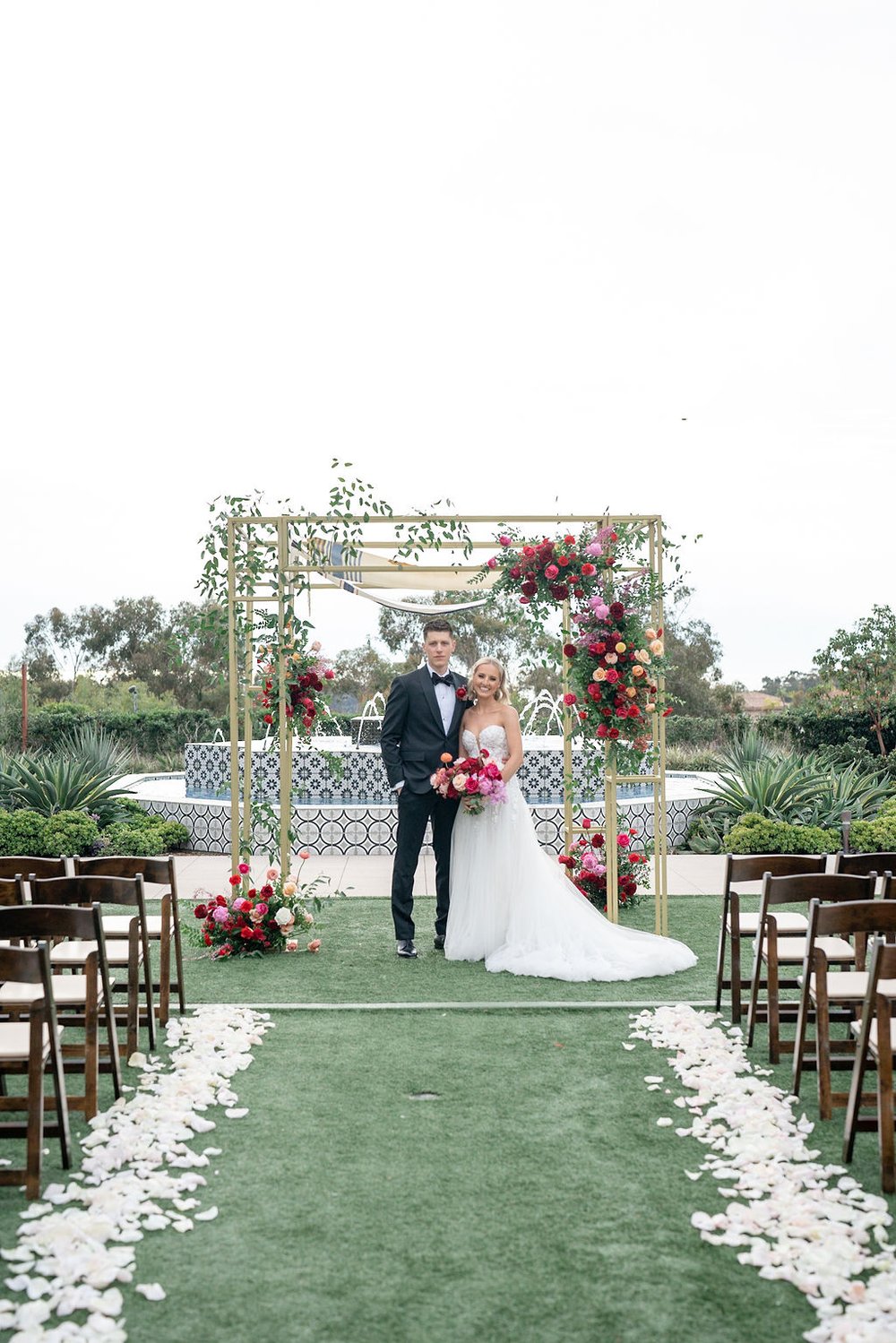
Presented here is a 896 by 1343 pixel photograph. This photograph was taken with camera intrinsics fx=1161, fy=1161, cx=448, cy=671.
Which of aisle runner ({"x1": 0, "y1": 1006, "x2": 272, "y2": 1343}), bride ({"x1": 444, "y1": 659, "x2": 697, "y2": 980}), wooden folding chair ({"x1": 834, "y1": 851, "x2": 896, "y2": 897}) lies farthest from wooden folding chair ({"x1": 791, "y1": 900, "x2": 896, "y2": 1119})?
bride ({"x1": 444, "y1": 659, "x2": 697, "y2": 980})

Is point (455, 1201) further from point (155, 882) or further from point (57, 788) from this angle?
point (57, 788)

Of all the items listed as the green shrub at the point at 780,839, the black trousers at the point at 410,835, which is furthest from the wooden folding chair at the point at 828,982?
the green shrub at the point at 780,839

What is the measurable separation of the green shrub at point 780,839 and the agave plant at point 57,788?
5.91 meters

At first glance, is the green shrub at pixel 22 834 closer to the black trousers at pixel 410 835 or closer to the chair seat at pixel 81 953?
the black trousers at pixel 410 835

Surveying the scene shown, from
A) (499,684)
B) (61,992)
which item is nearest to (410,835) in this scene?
(499,684)

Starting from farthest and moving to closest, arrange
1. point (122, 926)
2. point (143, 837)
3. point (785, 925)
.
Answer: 1. point (143, 837)
2. point (785, 925)
3. point (122, 926)

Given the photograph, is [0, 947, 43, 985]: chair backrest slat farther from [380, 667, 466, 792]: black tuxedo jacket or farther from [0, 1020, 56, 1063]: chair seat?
[380, 667, 466, 792]: black tuxedo jacket

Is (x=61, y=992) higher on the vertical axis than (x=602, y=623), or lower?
lower

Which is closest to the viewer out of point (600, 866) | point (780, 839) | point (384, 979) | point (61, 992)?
point (61, 992)

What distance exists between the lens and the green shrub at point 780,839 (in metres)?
9.80

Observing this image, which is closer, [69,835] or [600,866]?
[600,866]

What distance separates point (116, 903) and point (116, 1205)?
61.3 inches

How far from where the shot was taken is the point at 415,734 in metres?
6.79

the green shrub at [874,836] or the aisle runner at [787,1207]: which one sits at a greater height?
the green shrub at [874,836]
